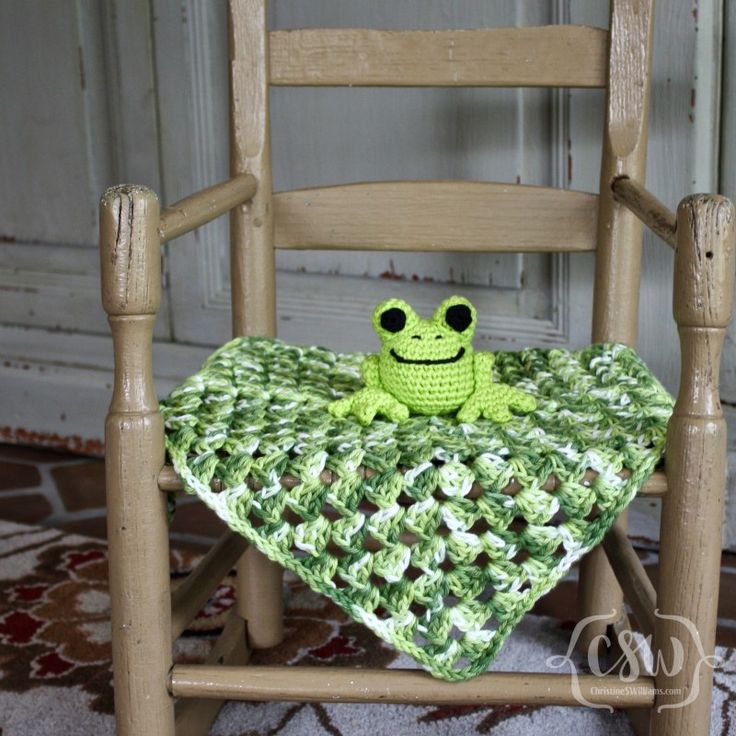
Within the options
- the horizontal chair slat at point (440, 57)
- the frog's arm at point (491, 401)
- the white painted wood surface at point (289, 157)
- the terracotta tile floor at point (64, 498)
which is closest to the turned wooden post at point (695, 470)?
the frog's arm at point (491, 401)

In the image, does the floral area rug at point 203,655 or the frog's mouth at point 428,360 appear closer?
the frog's mouth at point 428,360

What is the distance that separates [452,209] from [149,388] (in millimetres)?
389

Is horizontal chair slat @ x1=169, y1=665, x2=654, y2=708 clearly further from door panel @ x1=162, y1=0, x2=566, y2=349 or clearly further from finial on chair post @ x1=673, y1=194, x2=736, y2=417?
door panel @ x1=162, y1=0, x2=566, y2=349

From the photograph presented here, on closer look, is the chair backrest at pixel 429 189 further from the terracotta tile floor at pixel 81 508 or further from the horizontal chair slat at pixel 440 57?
the terracotta tile floor at pixel 81 508

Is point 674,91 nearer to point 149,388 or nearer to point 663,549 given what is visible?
point 663,549

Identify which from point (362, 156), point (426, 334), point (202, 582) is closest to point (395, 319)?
point (426, 334)

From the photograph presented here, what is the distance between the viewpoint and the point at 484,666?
75cm

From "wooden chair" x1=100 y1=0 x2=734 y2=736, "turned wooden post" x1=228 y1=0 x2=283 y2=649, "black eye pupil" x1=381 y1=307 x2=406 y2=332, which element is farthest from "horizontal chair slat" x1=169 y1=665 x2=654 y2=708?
"turned wooden post" x1=228 y1=0 x2=283 y2=649

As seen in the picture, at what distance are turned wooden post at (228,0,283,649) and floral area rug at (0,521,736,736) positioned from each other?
34 centimetres

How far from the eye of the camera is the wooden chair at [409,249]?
0.71 metres

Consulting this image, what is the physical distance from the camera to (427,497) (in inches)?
28.0

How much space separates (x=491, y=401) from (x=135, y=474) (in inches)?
10.7

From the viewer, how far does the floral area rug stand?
96 cm

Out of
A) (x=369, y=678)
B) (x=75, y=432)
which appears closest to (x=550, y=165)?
(x=369, y=678)
